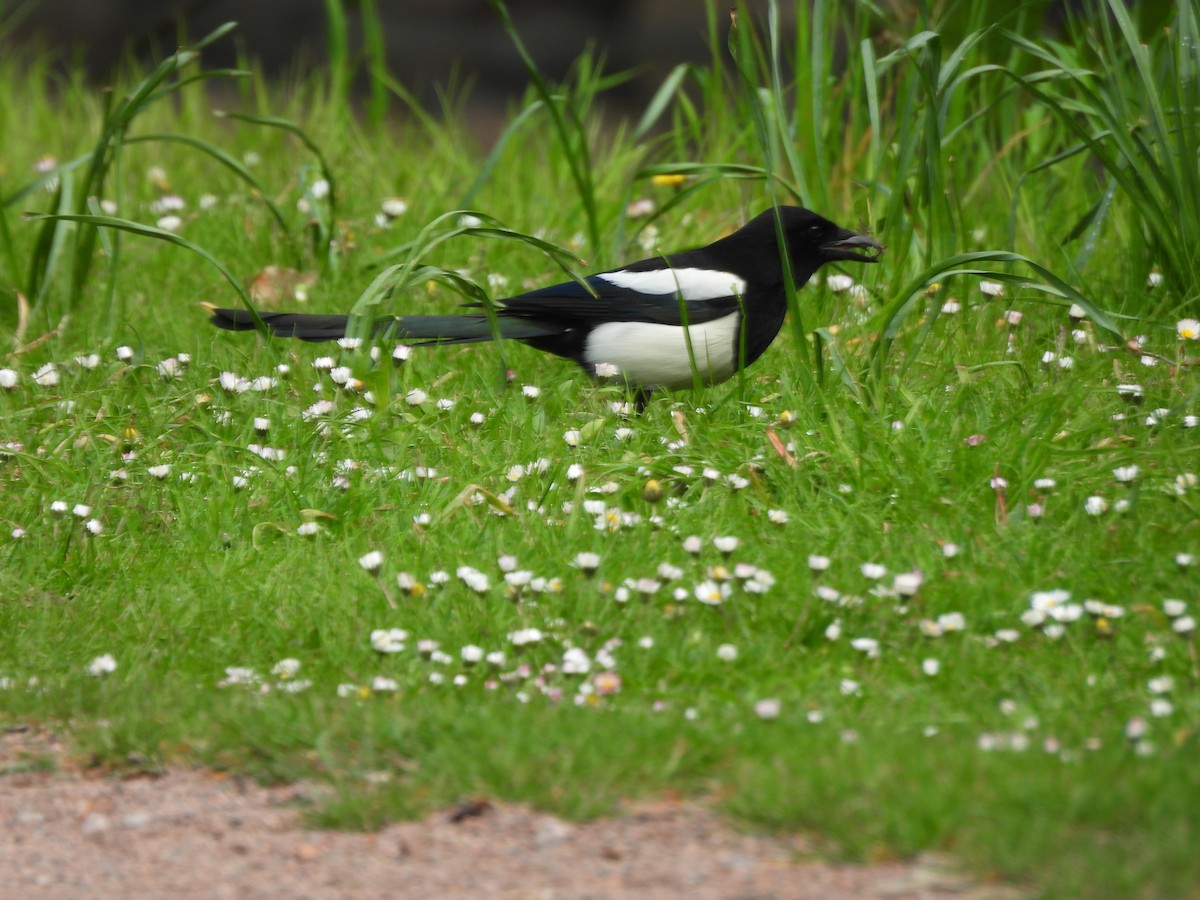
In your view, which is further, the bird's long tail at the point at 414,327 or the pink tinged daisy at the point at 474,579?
the bird's long tail at the point at 414,327

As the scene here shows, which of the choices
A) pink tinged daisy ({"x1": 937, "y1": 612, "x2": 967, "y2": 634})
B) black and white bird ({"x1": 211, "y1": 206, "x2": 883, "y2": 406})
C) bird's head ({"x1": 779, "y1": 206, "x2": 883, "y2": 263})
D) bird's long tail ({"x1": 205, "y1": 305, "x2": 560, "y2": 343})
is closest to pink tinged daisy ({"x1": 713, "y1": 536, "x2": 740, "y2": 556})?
pink tinged daisy ({"x1": 937, "y1": 612, "x2": 967, "y2": 634})

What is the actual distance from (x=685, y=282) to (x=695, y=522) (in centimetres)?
114

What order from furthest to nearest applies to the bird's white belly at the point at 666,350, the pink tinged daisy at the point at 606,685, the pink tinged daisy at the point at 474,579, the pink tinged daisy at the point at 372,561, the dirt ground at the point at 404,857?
the bird's white belly at the point at 666,350 → the pink tinged daisy at the point at 372,561 → the pink tinged daisy at the point at 474,579 → the pink tinged daisy at the point at 606,685 → the dirt ground at the point at 404,857

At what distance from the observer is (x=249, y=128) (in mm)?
6762

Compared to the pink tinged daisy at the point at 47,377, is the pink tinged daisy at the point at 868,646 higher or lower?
lower

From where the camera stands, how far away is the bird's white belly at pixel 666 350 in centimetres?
418

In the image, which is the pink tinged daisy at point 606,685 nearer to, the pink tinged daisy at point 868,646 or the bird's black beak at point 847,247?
the pink tinged daisy at point 868,646

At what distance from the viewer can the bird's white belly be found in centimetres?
418

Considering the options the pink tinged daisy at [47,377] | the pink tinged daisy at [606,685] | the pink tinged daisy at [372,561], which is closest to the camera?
the pink tinged daisy at [606,685]

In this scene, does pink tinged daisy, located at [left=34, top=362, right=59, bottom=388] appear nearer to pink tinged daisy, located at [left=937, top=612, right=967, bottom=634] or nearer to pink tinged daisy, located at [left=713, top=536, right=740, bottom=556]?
pink tinged daisy, located at [left=713, top=536, right=740, bottom=556]

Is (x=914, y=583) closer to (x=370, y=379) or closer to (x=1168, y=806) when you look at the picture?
(x=1168, y=806)

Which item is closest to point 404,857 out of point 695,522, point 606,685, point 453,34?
point 606,685

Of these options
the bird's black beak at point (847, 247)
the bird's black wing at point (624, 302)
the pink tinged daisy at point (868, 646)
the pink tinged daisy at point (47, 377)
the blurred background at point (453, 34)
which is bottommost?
the pink tinged daisy at point (868, 646)

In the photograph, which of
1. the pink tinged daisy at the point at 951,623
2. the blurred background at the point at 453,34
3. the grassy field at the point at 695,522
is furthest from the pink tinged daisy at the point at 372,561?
the blurred background at the point at 453,34
